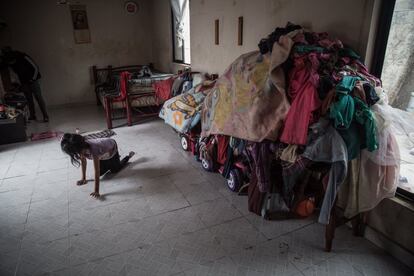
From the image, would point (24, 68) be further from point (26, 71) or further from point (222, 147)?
point (222, 147)

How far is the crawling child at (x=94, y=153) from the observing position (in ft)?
8.04

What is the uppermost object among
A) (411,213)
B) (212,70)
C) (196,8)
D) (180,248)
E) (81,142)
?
(196,8)

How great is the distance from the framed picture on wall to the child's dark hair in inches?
174

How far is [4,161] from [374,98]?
397cm

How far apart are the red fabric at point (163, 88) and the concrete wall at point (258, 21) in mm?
504

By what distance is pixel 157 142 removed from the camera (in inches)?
161

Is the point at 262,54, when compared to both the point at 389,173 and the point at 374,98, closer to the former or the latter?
the point at 374,98

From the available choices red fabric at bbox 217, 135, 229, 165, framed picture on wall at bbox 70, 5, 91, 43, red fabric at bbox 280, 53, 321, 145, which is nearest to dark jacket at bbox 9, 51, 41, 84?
framed picture on wall at bbox 70, 5, 91, 43

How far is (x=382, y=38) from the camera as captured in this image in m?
2.05

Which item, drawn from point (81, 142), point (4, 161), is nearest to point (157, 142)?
point (81, 142)

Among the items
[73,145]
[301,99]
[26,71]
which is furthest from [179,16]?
[301,99]

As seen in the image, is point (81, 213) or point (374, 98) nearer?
point (374, 98)

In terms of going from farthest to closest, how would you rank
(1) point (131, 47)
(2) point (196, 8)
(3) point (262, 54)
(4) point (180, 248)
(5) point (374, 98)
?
1. (1) point (131, 47)
2. (2) point (196, 8)
3. (3) point (262, 54)
4. (4) point (180, 248)
5. (5) point (374, 98)

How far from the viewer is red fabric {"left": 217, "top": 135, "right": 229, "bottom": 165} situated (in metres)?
2.83
